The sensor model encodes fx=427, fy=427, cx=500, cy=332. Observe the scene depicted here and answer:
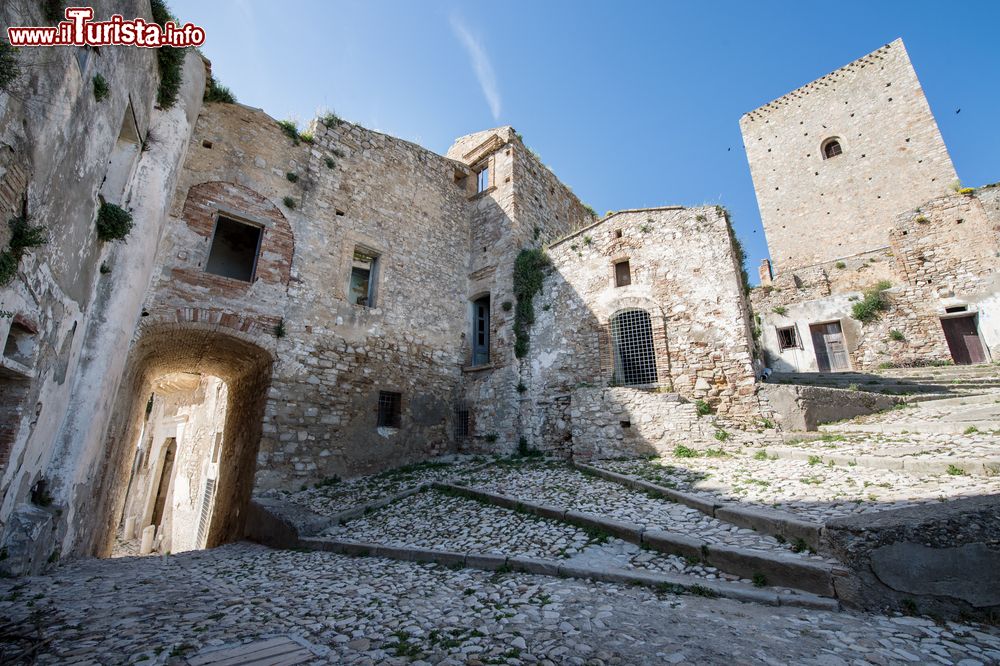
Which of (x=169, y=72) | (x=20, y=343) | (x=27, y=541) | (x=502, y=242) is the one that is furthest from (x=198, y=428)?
(x=20, y=343)

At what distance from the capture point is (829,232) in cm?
2123

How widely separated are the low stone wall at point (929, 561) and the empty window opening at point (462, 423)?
896 centimetres

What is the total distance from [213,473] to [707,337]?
14063 millimetres

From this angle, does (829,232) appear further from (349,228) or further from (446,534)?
(446,534)

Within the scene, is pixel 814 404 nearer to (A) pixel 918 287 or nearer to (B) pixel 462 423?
(B) pixel 462 423

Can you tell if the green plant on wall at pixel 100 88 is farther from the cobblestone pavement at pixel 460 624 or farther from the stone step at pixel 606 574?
the stone step at pixel 606 574

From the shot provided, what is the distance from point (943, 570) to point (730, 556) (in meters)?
1.40

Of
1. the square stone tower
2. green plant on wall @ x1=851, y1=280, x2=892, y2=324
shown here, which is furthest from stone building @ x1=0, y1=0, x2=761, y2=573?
the square stone tower

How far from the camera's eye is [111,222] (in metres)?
5.70

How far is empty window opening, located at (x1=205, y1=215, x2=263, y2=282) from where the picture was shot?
422 inches

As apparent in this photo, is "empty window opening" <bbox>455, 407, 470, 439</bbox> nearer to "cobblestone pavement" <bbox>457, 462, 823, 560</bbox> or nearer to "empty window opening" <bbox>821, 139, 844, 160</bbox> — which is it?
"cobblestone pavement" <bbox>457, 462, 823, 560</bbox>

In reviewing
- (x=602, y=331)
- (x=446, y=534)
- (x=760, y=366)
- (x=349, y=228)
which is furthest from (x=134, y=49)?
(x=760, y=366)

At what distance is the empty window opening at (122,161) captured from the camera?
5914 millimetres

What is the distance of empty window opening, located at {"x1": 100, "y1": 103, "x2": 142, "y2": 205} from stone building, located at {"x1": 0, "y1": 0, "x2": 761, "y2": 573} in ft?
0.13
